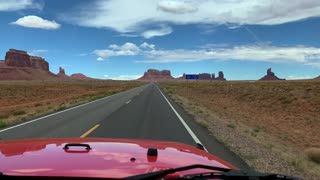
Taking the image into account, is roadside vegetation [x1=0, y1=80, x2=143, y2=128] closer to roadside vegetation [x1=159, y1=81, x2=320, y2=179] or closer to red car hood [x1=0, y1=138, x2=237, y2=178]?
roadside vegetation [x1=159, y1=81, x2=320, y2=179]

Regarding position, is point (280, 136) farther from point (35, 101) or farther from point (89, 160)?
point (35, 101)

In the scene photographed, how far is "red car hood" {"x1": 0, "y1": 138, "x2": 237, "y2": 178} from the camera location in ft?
9.81

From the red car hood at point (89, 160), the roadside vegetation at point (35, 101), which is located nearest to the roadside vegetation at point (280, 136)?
the red car hood at point (89, 160)

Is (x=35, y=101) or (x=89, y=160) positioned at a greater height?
(x=89, y=160)

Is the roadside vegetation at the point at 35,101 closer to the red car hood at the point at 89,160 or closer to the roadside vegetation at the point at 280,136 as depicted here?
the roadside vegetation at the point at 280,136

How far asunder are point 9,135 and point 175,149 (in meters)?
11.2

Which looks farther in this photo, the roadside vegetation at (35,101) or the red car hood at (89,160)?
the roadside vegetation at (35,101)

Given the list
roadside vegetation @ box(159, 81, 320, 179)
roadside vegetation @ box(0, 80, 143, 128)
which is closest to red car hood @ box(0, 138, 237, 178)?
roadside vegetation @ box(159, 81, 320, 179)

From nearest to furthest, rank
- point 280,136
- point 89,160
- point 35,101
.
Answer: point 89,160 < point 280,136 < point 35,101

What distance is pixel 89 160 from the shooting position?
3.33 metres

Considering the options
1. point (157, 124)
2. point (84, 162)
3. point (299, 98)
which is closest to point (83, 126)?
point (157, 124)

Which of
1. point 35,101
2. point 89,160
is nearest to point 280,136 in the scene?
point 89,160

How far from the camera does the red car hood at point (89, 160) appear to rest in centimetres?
299

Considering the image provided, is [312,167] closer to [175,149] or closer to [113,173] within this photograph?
[175,149]
